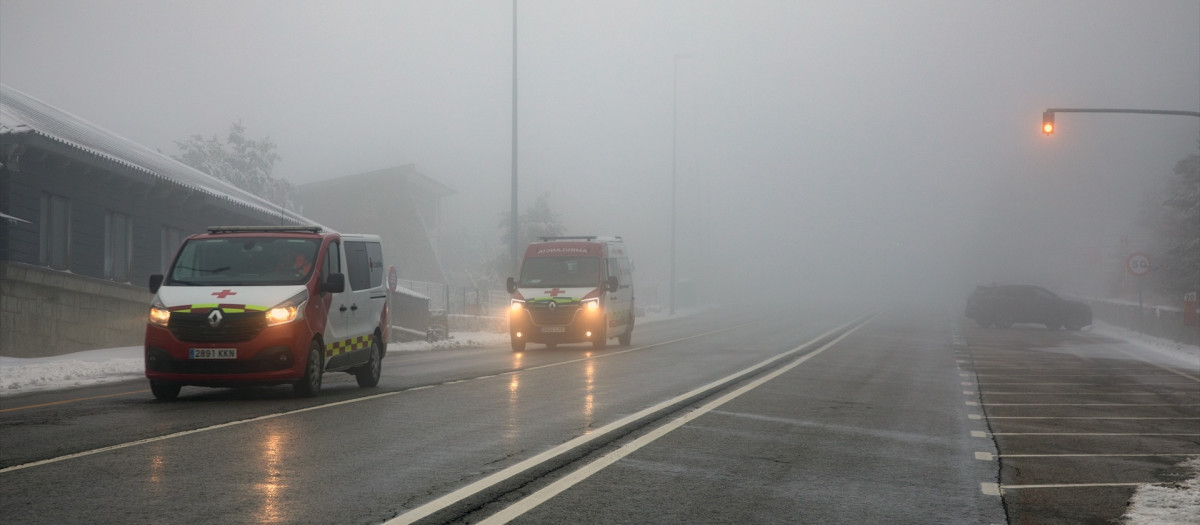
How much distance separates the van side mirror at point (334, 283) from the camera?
522 inches

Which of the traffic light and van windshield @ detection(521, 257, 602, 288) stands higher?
the traffic light

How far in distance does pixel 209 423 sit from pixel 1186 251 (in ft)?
143

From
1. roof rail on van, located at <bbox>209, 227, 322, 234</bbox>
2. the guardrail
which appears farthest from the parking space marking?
the guardrail

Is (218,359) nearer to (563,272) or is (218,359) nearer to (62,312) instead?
(563,272)

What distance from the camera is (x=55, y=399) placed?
1293cm

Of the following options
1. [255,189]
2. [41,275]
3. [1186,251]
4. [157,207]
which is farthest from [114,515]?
[255,189]

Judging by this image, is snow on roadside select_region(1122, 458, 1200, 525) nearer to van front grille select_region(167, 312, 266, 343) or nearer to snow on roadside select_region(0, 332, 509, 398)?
van front grille select_region(167, 312, 266, 343)

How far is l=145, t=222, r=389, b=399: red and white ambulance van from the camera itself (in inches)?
481

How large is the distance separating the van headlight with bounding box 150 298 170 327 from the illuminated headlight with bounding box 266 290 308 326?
1.12 m

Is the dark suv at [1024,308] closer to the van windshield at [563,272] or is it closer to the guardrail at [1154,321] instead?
the guardrail at [1154,321]

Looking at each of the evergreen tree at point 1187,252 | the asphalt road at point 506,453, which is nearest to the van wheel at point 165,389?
the asphalt road at point 506,453

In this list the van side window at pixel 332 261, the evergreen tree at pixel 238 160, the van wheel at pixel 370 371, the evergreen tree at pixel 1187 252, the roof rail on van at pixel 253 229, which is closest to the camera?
the van side window at pixel 332 261

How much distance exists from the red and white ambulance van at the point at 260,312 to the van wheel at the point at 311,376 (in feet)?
0.04

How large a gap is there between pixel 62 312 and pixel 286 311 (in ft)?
46.1
